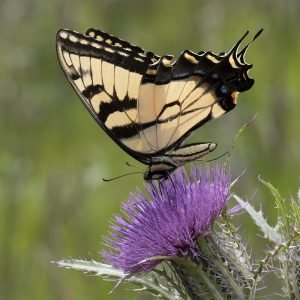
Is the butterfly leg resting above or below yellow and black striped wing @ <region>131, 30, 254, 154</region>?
below

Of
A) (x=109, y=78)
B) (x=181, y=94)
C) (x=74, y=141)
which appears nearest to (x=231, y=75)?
(x=181, y=94)

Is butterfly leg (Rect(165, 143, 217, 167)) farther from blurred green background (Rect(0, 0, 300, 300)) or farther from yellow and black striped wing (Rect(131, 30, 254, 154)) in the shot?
blurred green background (Rect(0, 0, 300, 300))

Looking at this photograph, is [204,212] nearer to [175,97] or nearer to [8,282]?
[175,97]

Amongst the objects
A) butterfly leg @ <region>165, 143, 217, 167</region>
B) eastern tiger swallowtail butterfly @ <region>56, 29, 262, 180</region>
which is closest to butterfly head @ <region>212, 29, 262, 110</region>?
eastern tiger swallowtail butterfly @ <region>56, 29, 262, 180</region>

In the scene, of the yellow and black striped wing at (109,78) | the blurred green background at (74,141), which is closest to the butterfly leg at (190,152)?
the yellow and black striped wing at (109,78)

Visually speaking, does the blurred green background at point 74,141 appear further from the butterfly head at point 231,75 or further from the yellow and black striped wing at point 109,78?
the yellow and black striped wing at point 109,78

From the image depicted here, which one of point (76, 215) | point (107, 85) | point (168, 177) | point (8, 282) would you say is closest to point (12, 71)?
point (76, 215)
